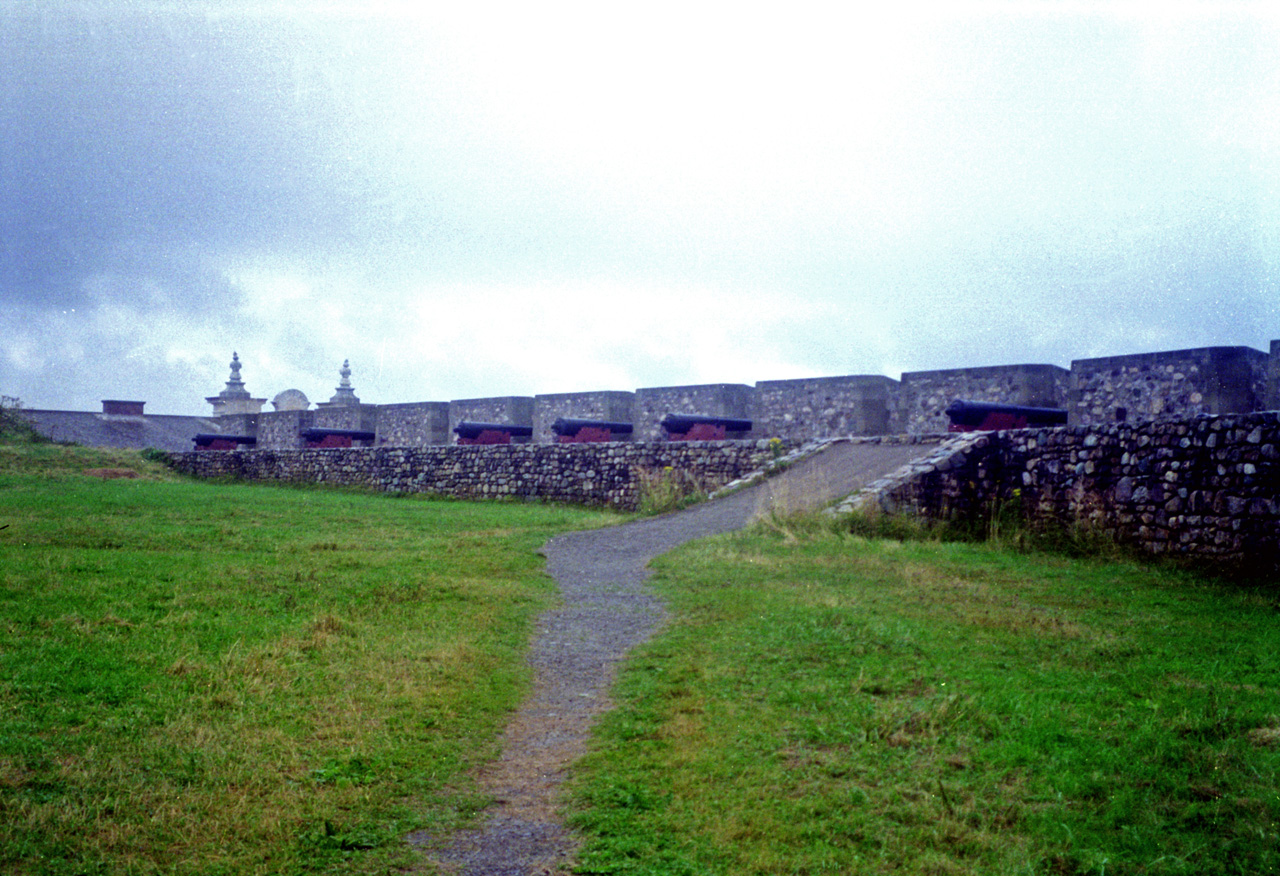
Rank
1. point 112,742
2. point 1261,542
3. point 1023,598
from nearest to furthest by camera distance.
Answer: point 112,742 → point 1023,598 → point 1261,542

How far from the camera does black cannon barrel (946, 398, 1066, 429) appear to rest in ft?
47.9

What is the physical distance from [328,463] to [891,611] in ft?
64.0

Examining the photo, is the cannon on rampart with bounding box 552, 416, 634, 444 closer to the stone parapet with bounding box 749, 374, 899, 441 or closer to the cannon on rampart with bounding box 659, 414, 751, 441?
the cannon on rampart with bounding box 659, 414, 751, 441

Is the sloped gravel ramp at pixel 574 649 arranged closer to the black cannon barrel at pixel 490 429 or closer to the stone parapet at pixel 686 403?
the stone parapet at pixel 686 403

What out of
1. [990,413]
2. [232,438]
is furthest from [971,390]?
[232,438]

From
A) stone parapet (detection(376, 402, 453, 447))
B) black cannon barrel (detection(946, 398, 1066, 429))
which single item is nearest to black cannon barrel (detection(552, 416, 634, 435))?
stone parapet (detection(376, 402, 453, 447))

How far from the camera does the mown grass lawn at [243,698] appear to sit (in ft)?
9.34

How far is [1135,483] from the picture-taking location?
9273 mm

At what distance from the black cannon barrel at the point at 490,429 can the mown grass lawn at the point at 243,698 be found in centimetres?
1335

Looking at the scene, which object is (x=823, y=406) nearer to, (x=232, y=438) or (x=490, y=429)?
(x=490, y=429)

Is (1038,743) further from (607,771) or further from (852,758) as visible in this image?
(607,771)

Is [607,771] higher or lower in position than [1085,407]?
lower

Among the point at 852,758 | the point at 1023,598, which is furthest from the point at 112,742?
the point at 1023,598

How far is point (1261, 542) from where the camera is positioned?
7.79 meters
